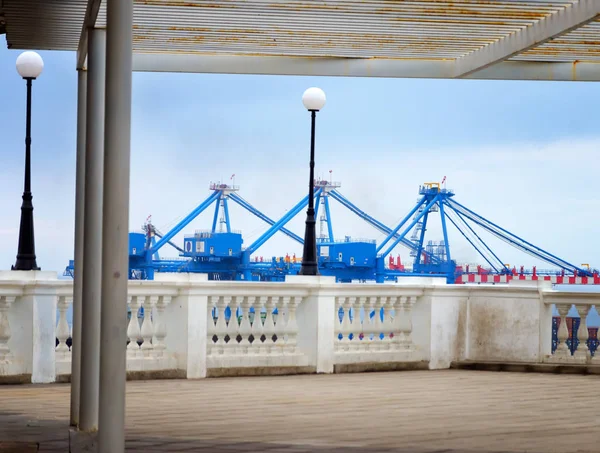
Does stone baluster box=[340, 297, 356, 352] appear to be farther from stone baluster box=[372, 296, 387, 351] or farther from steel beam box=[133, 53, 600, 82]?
steel beam box=[133, 53, 600, 82]

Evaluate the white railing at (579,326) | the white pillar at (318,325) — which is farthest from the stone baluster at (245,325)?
the white railing at (579,326)

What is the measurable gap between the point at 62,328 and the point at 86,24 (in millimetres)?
4340

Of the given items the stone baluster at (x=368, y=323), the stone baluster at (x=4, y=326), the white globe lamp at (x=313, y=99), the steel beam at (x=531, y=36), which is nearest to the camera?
the steel beam at (x=531, y=36)

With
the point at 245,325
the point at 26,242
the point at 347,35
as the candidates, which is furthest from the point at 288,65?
the point at 26,242

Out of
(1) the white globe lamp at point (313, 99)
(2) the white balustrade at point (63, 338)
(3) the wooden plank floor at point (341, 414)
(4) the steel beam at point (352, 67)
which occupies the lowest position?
(3) the wooden plank floor at point (341, 414)

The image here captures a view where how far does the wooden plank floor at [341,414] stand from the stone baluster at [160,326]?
1.67 ft

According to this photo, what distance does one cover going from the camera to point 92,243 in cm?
544

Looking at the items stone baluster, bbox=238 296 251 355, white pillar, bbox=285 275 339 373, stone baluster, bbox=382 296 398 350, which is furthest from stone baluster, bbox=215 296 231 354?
stone baluster, bbox=382 296 398 350

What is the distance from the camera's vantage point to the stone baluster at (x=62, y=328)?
361 inches

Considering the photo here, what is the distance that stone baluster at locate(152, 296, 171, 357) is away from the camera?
31.3ft

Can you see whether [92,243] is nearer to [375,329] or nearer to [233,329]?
[233,329]

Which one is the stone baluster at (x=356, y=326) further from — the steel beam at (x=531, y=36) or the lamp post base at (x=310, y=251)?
the steel beam at (x=531, y=36)

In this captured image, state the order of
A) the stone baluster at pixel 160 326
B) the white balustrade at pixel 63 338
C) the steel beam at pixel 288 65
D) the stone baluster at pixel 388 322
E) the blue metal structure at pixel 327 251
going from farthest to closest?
1. the blue metal structure at pixel 327 251
2. the stone baluster at pixel 388 322
3. the stone baluster at pixel 160 326
4. the white balustrade at pixel 63 338
5. the steel beam at pixel 288 65

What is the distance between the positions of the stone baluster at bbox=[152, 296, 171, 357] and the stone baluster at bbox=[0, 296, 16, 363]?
1348 mm
